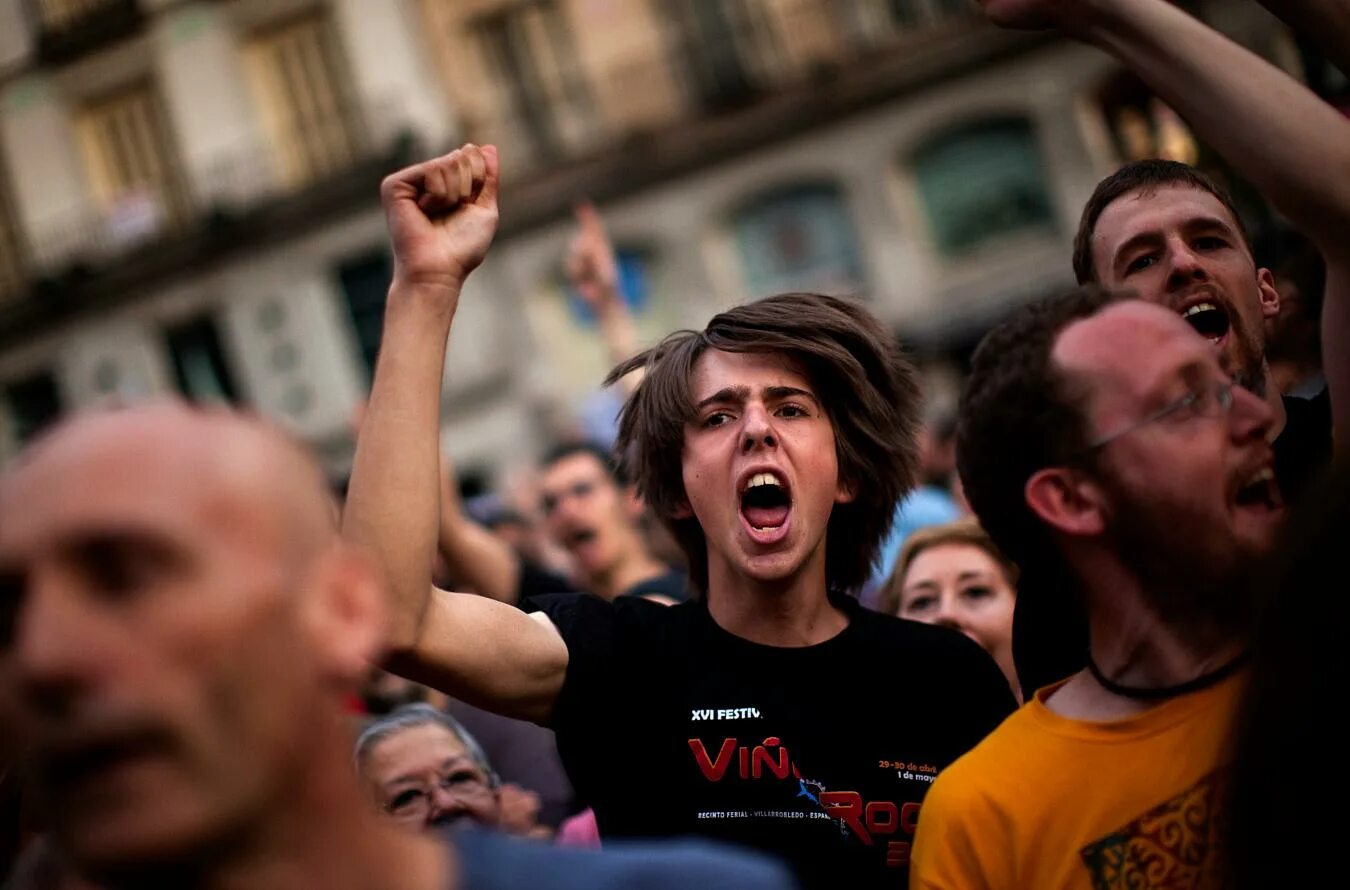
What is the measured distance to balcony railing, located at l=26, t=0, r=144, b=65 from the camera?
84.2ft

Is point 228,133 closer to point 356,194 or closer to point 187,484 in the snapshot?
point 356,194

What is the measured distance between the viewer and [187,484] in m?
1.57

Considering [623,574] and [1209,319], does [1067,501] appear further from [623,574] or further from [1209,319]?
[623,574]

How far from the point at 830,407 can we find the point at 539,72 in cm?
2082

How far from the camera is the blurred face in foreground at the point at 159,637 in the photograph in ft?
4.84

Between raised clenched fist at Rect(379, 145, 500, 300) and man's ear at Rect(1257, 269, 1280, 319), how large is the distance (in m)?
1.58

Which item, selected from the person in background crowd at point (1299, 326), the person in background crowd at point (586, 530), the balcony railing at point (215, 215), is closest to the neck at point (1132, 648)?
the person in background crowd at point (1299, 326)

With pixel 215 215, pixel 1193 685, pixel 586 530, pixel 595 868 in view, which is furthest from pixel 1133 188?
pixel 215 215

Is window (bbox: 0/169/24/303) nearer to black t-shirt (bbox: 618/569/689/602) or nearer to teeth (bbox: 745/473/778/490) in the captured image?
black t-shirt (bbox: 618/569/689/602)

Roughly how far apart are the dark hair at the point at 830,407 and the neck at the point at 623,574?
2.14 metres

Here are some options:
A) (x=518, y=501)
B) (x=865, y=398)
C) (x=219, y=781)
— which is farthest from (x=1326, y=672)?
(x=518, y=501)

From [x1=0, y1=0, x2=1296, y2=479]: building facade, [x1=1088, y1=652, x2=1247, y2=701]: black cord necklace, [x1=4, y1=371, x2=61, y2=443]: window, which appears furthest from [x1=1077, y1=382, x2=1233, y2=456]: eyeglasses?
[x1=4, y1=371, x2=61, y2=443]: window

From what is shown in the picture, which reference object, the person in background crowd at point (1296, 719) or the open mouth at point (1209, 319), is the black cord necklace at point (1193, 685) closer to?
the person in background crowd at point (1296, 719)

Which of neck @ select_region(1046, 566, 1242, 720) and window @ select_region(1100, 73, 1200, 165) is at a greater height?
neck @ select_region(1046, 566, 1242, 720)
